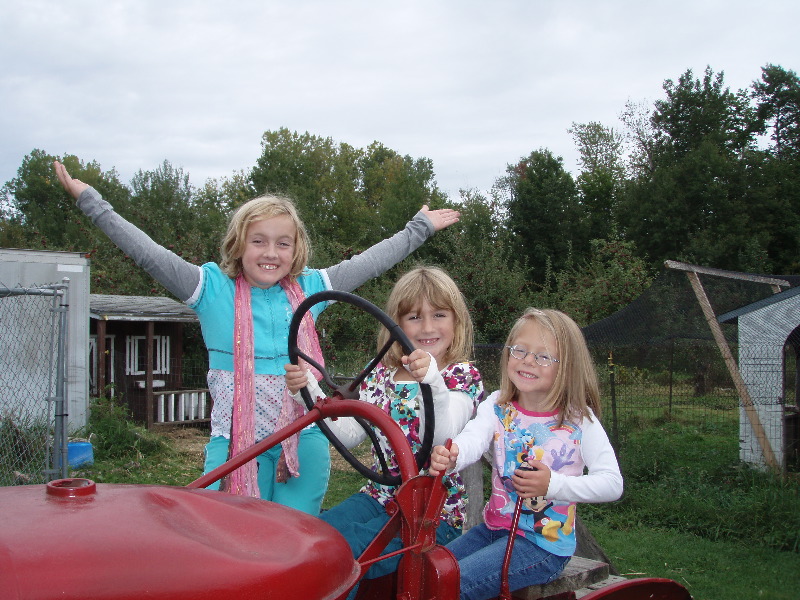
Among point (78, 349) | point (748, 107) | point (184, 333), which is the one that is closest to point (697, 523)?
point (78, 349)

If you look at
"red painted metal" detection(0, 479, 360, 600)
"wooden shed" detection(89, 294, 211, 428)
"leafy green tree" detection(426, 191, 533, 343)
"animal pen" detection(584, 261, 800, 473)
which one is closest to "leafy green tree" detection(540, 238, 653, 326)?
"leafy green tree" detection(426, 191, 533, 343)

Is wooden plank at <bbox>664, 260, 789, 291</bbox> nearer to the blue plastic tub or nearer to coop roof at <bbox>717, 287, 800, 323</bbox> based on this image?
coop roof at <bbox>717, 287, 800, 323</bbox>

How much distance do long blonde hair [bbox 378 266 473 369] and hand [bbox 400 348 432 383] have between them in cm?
63

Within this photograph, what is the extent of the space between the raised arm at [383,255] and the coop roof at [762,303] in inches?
182

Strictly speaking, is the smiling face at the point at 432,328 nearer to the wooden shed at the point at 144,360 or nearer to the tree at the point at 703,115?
the wooden shed at the point at 144,360

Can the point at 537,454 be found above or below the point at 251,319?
below

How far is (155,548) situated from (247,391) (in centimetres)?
118

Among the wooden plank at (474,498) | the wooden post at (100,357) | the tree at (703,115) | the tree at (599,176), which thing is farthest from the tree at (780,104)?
the wooden plank at (474,498)

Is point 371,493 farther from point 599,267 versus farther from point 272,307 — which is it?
point 599,267

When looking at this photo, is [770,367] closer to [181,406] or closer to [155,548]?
[155,548]

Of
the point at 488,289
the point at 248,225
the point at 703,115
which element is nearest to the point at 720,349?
the point at 248,225

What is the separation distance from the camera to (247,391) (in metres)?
2.46

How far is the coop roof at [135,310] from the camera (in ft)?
32.7

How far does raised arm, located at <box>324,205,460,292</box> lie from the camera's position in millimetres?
2857
